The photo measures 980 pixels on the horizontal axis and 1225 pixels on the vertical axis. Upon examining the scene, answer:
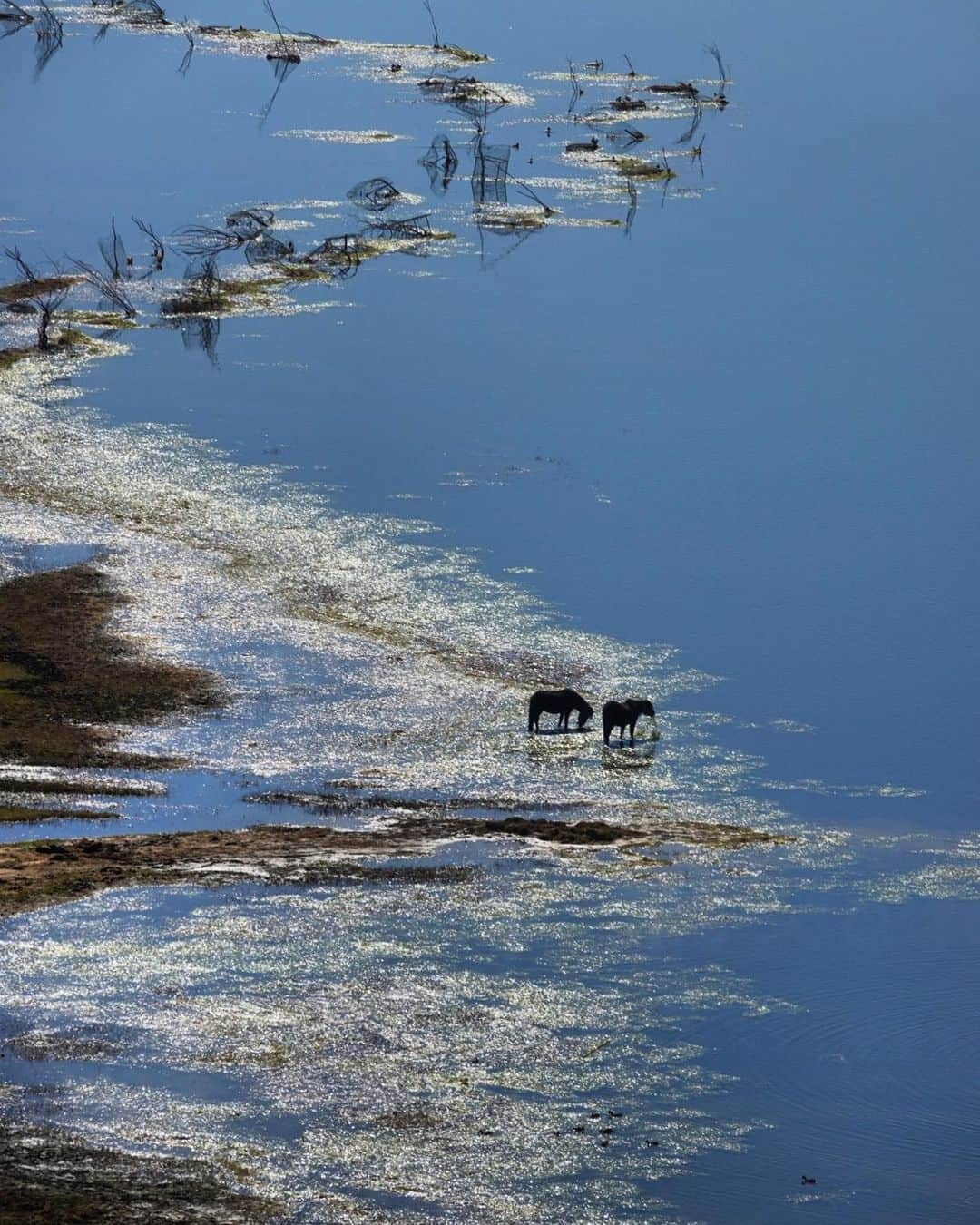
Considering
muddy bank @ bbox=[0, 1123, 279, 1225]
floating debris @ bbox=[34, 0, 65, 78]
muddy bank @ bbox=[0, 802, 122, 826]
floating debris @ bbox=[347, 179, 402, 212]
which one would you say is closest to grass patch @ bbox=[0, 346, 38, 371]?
floating debris @ bbox=[347, 179, 402, 212]

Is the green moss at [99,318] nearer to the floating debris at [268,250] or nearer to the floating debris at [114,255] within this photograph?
the floating debris at [114,255]

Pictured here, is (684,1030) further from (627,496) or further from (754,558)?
(627,496)

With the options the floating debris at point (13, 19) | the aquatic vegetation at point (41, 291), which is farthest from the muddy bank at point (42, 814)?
the floating debris at point (13, 19)

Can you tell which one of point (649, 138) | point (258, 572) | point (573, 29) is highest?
point (573, 29)

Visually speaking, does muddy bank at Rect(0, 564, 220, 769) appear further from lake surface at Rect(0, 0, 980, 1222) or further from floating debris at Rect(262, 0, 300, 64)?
floating debris at Rect(262, 0, 300, 64)

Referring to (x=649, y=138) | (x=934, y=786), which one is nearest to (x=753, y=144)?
(x=649, y=138)

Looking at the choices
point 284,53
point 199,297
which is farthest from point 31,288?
point 284,53
